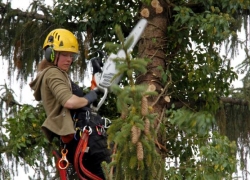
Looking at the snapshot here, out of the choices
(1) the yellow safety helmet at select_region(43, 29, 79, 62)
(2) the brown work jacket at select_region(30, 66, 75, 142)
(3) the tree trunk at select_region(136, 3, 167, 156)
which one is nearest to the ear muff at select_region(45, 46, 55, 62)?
(1) the yellow safety helmet at select_region(43, 29, 79, 62)

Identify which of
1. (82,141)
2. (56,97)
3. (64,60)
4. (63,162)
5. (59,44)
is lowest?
(63,162)

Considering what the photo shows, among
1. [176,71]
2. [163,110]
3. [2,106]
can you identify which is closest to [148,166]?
[163,110]

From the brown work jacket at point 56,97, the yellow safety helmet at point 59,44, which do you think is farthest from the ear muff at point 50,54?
the brown work jacket at point 56,97

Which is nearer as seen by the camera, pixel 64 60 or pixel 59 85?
pixel 59 85

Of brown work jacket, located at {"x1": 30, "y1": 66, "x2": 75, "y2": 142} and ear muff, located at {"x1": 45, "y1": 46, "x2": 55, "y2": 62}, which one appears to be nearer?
brown work jacket, located at {"x1": 30, "y1": 66, "x2": 75, "y2": 142}

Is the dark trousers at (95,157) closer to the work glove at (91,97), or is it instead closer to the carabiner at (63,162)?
the carabiner at (63,162)

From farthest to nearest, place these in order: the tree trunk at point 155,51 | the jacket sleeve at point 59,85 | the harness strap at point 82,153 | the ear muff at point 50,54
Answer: the tree trunk at point 155,51
the ear muff at point 50,54
the harness strap at point 82,153
the jacket sleeve at point 59,85

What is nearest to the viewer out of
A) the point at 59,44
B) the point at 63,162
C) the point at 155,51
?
the point at 63,162

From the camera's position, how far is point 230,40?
11109mm

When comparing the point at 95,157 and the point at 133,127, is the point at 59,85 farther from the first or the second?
the point at 133,127

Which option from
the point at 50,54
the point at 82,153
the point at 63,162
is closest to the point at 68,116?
the point at 82,153

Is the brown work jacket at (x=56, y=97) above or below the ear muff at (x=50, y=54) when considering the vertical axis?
below

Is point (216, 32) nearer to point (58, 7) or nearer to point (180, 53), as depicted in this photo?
point (180, 53)

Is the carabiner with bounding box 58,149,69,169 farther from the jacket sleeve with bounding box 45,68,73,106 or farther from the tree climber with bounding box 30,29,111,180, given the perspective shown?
the jacket sleeve with bounding box 45,68,73,106
